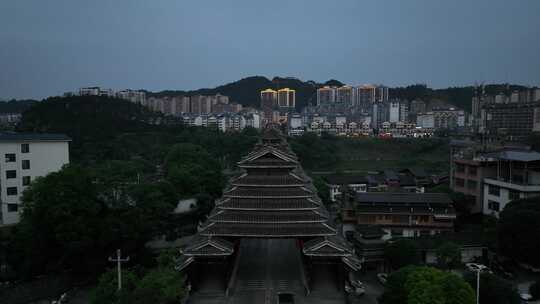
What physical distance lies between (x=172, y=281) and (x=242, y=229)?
380 cm

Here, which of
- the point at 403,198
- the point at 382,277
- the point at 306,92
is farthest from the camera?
the point at 306,92

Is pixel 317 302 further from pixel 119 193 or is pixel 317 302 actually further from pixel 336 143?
pixel 336 143

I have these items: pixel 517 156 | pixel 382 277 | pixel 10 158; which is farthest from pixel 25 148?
pixel 517 156

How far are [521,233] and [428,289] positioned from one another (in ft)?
34.1

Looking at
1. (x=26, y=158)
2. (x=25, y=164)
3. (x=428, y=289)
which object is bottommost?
(x=428, y=289)

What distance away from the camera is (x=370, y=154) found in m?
72.4

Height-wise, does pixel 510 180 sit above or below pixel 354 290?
above

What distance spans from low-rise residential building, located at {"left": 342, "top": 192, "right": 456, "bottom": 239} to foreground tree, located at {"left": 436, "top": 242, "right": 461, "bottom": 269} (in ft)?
16.4

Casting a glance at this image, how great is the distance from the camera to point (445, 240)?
938 inches

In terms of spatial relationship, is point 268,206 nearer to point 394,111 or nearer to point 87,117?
point 87,117

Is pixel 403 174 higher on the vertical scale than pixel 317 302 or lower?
higher

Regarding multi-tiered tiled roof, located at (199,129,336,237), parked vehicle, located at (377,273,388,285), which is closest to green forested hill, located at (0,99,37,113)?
multi-tiered tiled roof, located at (199,129,336,237)

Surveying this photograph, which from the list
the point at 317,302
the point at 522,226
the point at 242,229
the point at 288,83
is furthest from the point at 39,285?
A: the point at 288,83

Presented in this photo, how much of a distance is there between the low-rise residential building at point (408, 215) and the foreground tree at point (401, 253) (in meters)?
4.79
